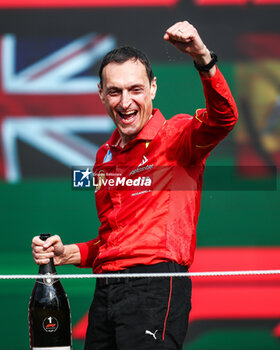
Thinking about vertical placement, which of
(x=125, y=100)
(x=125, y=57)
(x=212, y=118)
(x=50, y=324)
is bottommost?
(x=50, y=324)

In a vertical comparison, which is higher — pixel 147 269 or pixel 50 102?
pixel 50 102

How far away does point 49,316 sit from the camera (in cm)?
198

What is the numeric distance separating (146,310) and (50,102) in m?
1.51

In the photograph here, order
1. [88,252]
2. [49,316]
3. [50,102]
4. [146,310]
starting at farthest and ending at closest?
[50,102]
[88,252]
[49,316]
[146,310]

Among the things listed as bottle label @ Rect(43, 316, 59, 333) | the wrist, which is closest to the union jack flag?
bottle label @ Rect(43, 316, 59, 333)

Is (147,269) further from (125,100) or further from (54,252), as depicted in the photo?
(125,100)

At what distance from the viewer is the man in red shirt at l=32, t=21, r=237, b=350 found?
171 cm

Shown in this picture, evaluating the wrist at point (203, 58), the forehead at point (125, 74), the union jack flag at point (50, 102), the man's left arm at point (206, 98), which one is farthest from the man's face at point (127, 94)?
the union jack flag at point (50, 102)

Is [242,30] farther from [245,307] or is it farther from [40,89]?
[245,307]

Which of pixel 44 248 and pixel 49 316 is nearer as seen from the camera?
pixel 44 248

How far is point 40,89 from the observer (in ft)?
9.76

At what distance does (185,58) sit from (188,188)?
4.14 feet

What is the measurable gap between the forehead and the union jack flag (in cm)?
106

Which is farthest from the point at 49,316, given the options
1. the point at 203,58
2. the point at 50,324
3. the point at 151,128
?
the point at 203,58
